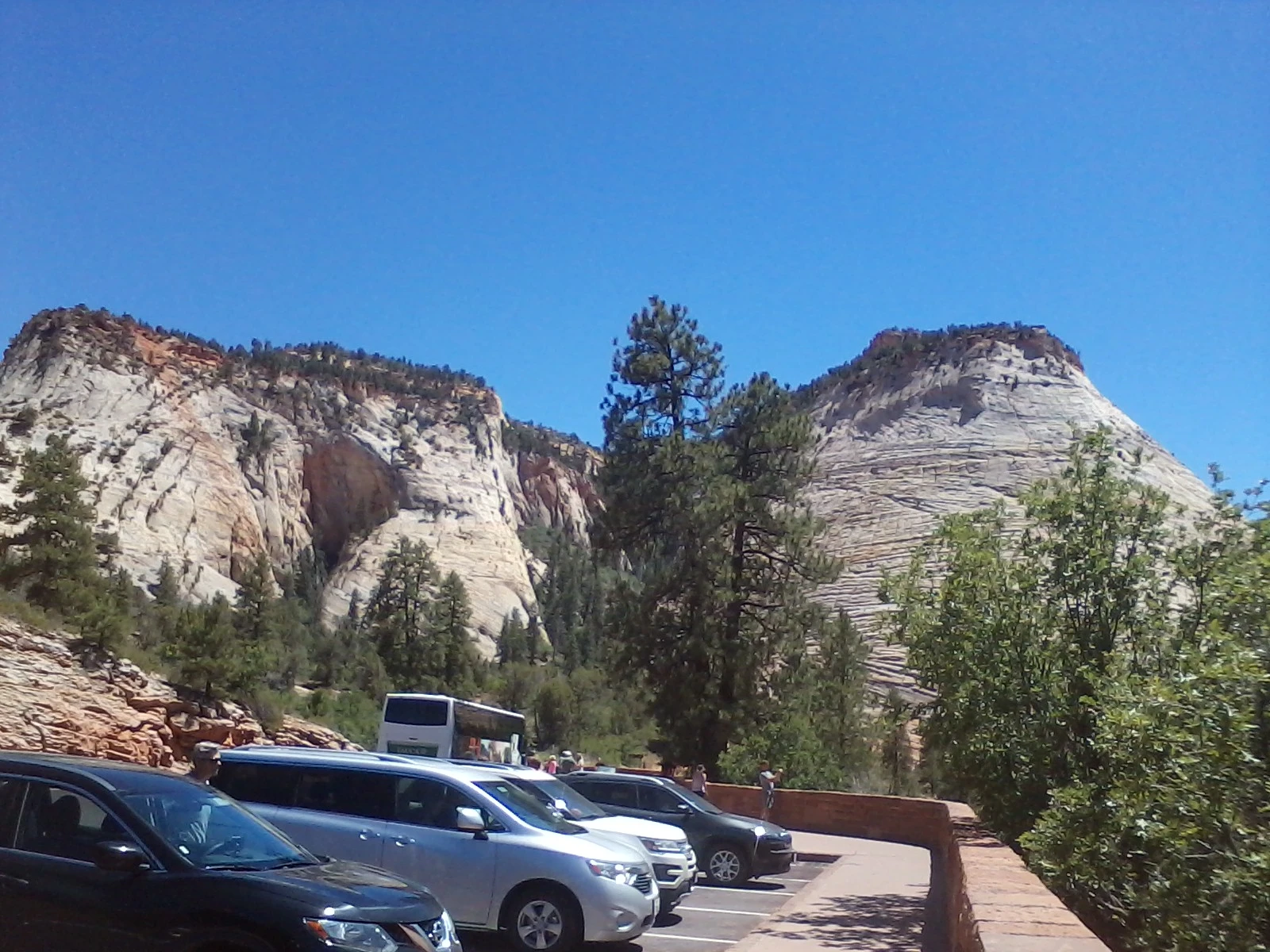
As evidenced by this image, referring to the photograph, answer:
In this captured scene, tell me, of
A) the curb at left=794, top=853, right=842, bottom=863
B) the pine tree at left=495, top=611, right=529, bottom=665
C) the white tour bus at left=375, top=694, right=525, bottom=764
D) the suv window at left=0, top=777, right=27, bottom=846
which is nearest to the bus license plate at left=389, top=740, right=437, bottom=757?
the white tour bus at left=375, top=694, right=525, bottom=764

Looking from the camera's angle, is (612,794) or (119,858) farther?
(612,794)

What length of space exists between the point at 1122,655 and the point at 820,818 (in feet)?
51.9

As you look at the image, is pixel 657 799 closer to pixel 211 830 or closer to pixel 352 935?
pixel 211 830

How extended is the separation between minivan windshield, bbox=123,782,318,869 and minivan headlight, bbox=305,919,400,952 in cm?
78

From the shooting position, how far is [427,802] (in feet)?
34.3

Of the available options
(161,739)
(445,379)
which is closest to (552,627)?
(445,379)

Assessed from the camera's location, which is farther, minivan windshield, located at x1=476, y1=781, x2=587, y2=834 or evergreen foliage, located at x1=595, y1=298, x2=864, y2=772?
evergreen foliage, located at x1=595, y1=298, x2=864, y2=772

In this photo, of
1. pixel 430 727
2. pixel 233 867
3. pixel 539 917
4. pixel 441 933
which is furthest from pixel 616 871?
pixel 430 727

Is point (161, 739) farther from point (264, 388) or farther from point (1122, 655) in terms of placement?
point (264, 388)

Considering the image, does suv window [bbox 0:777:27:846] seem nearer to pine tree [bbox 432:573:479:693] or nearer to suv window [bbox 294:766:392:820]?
suv window [bbox 294:766:392:820]

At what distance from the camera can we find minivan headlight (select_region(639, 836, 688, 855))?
527 inches

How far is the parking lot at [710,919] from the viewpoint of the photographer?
10.9 metres

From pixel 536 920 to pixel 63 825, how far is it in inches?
188

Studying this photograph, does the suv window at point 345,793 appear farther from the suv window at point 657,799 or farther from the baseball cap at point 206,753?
the suv window at point 657,799
